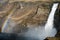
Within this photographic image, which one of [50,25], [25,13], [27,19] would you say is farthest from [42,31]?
[25,13]

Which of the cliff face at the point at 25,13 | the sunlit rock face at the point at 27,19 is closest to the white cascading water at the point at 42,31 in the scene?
the sunlit rock face at the point at 27,19

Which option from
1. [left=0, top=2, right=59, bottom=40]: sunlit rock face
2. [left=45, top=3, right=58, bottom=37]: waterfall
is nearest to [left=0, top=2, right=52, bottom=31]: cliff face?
[left=0, top=2, right=59, bottom=40]: sunlit rock face

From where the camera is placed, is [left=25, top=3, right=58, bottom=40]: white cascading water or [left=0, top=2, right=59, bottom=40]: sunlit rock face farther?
[left=0, top=2, right=59, bottom=40]: sunlit rock face

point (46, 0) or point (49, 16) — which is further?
point (46, 0)

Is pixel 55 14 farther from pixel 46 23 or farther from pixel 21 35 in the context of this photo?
pixel 21 35

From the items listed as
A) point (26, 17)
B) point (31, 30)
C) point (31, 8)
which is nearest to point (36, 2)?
point (31, 8)

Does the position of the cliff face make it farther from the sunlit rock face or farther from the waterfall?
the waterfall

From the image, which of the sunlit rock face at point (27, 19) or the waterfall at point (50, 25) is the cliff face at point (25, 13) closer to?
the sunlit rock face at point (27, 19)

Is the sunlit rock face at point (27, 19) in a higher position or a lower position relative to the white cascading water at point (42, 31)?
higher
